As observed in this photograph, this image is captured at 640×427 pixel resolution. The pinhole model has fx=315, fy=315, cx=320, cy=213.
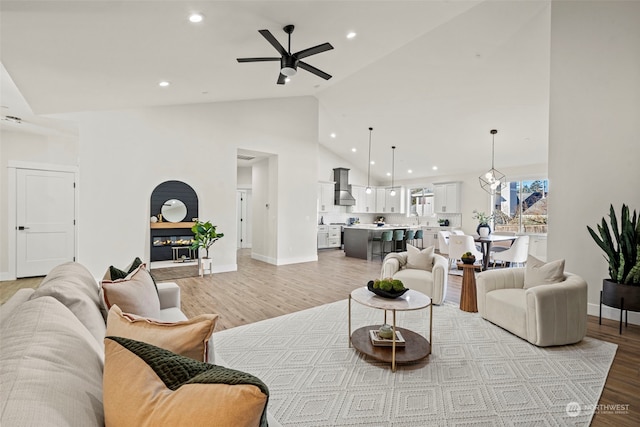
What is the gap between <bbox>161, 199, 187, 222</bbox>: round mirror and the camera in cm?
593

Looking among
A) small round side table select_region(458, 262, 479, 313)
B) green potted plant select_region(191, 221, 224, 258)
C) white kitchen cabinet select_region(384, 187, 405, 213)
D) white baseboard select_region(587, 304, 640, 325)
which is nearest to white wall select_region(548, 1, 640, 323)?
white baseboard select_region(587, 304, 640, 325)

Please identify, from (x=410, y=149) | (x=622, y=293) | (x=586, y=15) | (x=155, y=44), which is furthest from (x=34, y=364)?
(x=410, y=149)

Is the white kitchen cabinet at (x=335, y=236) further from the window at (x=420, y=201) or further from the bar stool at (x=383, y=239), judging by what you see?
the window at (x=420, y=201)

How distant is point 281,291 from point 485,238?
423 cm

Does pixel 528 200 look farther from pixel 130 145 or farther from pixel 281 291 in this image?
pixel 130 145

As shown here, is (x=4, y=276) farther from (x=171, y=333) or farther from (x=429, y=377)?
(x=429, y=377)

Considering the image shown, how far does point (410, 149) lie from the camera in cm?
954

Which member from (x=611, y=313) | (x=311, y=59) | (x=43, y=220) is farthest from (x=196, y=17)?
(x=611, y=313)

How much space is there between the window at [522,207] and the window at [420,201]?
239 centimetres

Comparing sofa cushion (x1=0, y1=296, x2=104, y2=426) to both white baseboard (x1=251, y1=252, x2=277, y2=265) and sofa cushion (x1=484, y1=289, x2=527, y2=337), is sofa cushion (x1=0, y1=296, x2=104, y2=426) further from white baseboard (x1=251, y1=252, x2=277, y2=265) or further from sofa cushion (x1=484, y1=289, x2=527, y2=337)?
white baseboard (x1=251, y1=252, x2=277, y2=265)

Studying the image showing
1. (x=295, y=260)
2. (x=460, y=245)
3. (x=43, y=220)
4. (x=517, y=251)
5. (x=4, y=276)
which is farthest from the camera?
(x=295, y=260)

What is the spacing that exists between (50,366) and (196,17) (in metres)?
2.97

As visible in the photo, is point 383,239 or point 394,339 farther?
point 383,239

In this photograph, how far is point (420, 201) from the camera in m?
11.9
